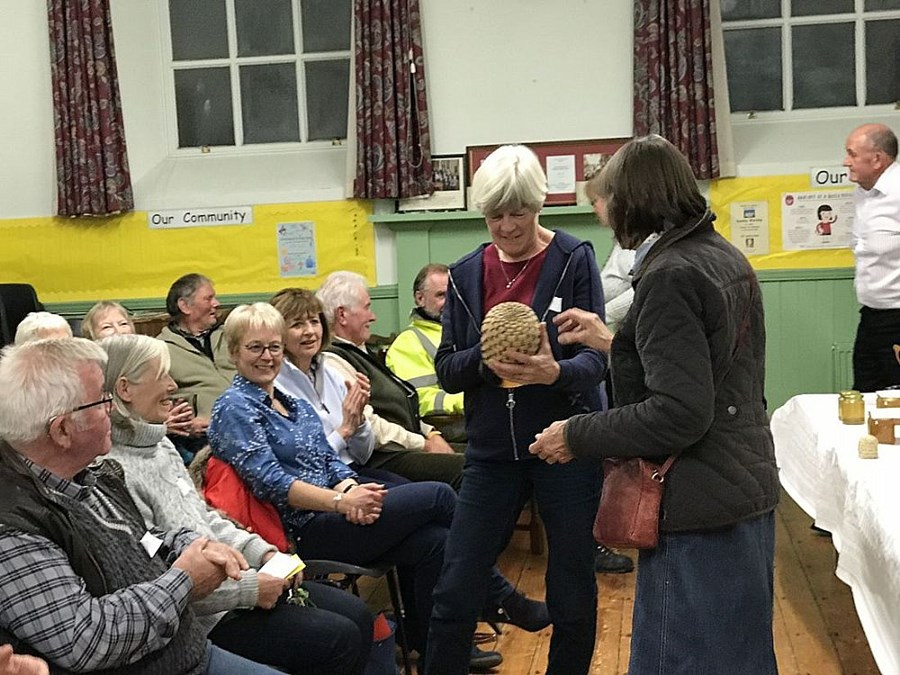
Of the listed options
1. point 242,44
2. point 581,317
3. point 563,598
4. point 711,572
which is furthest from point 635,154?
point 242,44

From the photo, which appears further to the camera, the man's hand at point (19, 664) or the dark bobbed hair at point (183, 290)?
the dark bobbed hair at point (183, 290)

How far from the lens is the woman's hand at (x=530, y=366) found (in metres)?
2.41

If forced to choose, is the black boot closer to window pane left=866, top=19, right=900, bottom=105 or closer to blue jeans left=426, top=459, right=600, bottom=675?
blue jeans left=426, top=459, right=600, bottom=675

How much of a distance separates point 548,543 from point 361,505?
25.9 inches

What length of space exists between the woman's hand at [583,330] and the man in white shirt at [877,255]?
9.30ft

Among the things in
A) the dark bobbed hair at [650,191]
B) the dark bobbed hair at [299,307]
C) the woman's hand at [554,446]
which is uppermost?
the dark bobbed hair at [650,191]

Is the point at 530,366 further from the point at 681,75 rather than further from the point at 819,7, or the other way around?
the point at 819,7

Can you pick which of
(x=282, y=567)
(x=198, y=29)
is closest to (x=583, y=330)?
(x=282, y=567)

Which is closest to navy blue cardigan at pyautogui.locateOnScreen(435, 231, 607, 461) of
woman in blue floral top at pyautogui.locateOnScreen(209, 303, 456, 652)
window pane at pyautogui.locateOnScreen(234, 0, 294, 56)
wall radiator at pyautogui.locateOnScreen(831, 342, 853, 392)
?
woman in blue floral top at pyautogui.locateOnScreen(209, 303, 456, 652)

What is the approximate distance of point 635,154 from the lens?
1.99 meters

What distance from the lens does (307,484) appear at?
10.0 feet

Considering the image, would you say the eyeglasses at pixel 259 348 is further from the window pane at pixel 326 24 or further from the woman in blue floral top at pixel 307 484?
the window pane at pixel 326 24

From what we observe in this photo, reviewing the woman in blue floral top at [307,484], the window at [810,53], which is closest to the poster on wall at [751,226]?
the window at [810,53]

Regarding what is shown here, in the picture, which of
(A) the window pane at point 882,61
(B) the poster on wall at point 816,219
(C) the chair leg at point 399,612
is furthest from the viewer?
(A) the window pane at point 882,61
